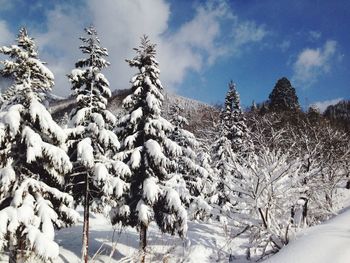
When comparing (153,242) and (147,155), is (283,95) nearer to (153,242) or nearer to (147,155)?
(147,155)

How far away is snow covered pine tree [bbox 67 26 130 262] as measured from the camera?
20.5 meters

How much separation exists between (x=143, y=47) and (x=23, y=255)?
46.1 ft

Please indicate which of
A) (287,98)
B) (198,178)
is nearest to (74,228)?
(198,178)

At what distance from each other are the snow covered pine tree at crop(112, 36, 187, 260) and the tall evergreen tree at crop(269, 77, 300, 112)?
4232 cm

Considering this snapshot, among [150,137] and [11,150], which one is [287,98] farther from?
[11,150]

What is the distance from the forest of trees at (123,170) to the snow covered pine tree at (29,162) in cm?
4

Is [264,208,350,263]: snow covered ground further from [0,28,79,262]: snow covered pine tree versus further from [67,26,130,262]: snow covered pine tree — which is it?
[67,26,130,262]: snow covered pine tree

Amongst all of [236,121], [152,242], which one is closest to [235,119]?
[236,121]

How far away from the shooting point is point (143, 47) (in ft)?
76.8

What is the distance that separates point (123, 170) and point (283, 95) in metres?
48.2

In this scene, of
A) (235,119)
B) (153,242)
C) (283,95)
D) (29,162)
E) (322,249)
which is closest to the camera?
(322,249)

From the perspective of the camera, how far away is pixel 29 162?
543 inches

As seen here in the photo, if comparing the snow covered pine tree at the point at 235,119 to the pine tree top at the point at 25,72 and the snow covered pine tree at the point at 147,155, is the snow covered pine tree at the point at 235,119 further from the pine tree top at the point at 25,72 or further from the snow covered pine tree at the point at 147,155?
the pine tree top at the point at 25,72

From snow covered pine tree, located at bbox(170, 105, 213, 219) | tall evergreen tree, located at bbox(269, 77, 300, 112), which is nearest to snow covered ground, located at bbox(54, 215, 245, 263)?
snow covered pine tree, located at bbox(170, 105, 213, 219)
